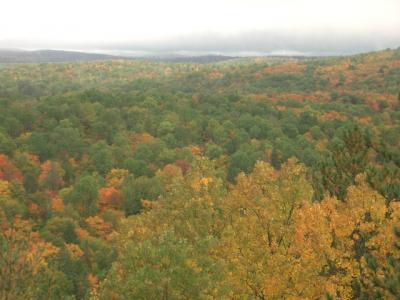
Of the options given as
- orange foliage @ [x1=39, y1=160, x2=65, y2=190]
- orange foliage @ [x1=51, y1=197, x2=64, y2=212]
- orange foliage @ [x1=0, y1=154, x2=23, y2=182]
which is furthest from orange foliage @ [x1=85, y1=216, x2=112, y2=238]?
orange foliage @ [x1=0, y1=154, x2=23, y2=182]

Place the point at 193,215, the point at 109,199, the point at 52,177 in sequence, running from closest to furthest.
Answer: the point at 193,215 < the point at 109,199 < the point at 52,177

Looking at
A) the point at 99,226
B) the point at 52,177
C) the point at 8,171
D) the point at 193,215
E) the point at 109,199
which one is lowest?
the point at 109,199

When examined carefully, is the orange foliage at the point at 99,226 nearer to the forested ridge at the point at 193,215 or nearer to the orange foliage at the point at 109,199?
the forested ridge at the point at 193,215

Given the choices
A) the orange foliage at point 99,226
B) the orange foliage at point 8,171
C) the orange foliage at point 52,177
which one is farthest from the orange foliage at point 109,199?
the orange foliage at point 8,171

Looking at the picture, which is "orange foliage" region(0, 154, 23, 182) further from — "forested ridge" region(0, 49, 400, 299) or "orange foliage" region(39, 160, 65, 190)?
"orange foliage" region(39, 160, 65, 190)

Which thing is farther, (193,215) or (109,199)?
(109,199)

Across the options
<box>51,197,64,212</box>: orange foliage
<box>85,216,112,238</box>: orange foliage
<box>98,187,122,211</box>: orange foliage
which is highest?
<box>51,197,64,212</box>: orange foliage

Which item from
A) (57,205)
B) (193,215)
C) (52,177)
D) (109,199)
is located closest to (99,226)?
(57,205)

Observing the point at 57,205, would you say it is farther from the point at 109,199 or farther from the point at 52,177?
the point at 52,177

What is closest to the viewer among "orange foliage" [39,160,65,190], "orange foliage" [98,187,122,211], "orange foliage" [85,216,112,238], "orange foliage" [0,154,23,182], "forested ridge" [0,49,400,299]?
"forested ridge" [0,49,400,299]

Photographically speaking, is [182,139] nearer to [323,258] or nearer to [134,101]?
[134,101]

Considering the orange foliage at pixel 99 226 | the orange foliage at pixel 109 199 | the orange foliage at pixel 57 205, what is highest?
the orange foliage at pixel 57 205

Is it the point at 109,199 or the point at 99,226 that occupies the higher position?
the point at 99,226

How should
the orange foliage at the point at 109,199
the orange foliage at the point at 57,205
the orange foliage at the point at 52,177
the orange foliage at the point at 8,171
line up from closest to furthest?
the orange foliage at the point at 57,205, the orange foliage at the point at 109,199, the orange foliage at the point at 8,171, the orange foliage at the point at 52,177
